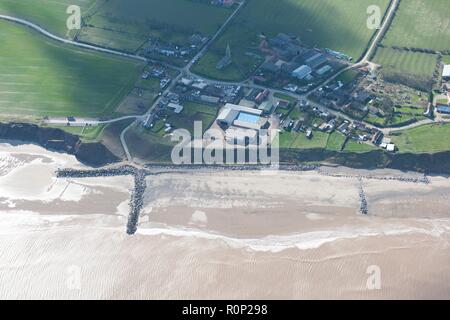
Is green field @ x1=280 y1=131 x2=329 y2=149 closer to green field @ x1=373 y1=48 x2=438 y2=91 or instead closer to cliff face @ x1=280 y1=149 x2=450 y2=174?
cliff face @ x1=280 y1=149 x2=450 y2=174

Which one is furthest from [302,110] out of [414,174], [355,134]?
[414,174]

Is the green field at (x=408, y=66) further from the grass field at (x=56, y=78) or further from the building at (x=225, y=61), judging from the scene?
the grass field at (x=56, y=78)

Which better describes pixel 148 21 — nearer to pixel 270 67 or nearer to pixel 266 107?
pixel 270 67

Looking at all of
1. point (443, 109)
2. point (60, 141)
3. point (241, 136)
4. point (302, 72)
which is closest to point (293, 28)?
point (302, 72)

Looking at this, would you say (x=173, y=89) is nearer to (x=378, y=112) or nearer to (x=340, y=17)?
(x=378, y=112)
